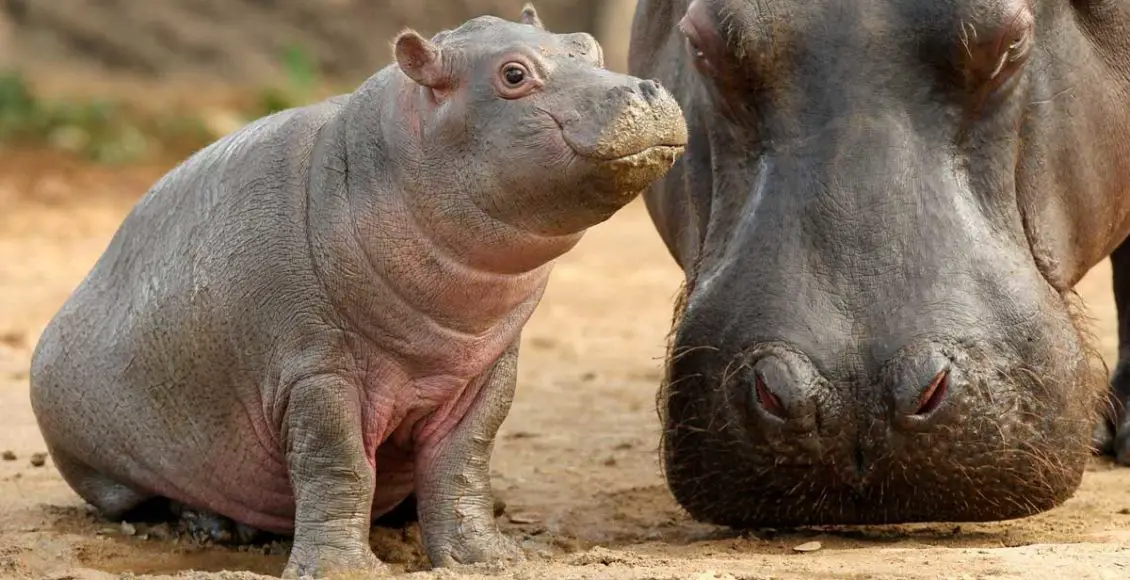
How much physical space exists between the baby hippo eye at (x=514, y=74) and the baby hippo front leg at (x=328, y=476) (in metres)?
0.75

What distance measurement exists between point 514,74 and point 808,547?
132 cm

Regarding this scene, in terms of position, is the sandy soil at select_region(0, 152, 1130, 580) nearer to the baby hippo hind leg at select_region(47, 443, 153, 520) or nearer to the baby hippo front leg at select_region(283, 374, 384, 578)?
the baby hippo hind leg at select_region(47, 443, 153, 520)

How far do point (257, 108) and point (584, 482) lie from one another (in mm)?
9941

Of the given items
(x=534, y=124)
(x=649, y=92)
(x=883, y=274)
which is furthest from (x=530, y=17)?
(x=883, y=274)

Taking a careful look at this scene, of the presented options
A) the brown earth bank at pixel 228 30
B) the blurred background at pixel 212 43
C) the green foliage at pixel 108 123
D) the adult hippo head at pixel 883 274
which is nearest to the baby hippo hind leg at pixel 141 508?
the adult hippo head at pixel 883 274

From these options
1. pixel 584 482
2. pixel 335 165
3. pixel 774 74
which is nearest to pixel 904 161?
pixel 774 74

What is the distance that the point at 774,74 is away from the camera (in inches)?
167

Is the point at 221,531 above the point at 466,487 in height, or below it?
below

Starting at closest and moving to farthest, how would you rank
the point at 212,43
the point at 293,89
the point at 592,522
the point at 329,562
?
1. the point at 329,562
2. the point at 592,522
3. the point at 293,89
4. the point at 212,43

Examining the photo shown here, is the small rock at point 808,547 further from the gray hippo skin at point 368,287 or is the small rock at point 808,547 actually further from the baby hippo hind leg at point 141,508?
the baby hippo hind leg at point 141,508

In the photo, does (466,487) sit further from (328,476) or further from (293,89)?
(293,89)

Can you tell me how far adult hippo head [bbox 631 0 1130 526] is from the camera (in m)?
3.87

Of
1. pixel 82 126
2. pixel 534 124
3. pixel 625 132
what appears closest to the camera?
pixel 625 132

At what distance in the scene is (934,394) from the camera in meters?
3.82
